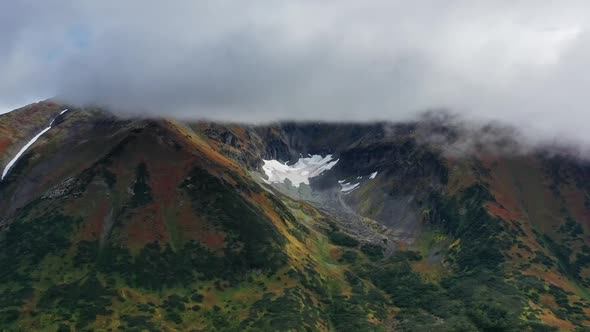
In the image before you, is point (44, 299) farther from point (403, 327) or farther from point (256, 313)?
point (403, 327)

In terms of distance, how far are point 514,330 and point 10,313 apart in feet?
556

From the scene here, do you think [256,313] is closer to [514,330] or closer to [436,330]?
[436,330]

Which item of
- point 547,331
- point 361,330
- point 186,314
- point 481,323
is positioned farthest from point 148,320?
point 547,331

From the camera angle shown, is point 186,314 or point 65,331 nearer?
point 65,331

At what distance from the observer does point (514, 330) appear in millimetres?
185375

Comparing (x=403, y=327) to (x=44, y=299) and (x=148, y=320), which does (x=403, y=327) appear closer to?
(x=148, y=320)

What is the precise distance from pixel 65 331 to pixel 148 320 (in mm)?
26162

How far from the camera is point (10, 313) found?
7318 inches

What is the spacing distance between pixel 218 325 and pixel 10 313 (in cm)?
6963

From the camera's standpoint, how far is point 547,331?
184875 mm

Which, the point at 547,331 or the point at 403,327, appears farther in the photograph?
the point at 403,327

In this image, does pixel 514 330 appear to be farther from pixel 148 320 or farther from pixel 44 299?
pixel 44 299

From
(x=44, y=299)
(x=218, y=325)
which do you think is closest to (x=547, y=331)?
(x=218, y=325)

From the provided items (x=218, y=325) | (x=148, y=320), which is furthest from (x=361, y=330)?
(x=148, y=320)
